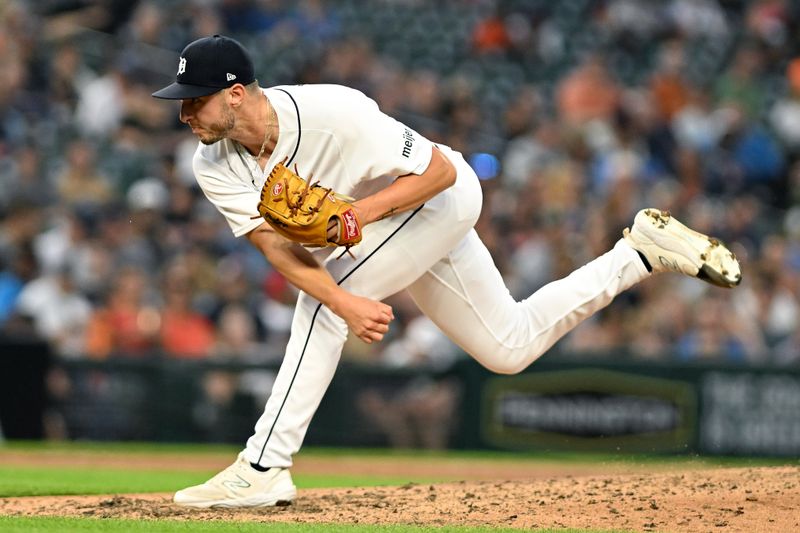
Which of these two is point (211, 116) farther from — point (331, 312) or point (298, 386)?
point (298, 386)

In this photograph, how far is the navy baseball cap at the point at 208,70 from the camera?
5156mm

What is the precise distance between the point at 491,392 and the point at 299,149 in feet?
A: 18.5

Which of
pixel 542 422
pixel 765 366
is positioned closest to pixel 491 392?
pixel 542 422

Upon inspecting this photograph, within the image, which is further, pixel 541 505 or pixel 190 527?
pixel 541 505

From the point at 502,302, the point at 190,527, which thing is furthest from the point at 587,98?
the point at 190,527

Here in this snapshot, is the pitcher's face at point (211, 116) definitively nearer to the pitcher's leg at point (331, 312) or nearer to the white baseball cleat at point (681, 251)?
the pitcher's leg at point (331, 312)

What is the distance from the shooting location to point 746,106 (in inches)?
549

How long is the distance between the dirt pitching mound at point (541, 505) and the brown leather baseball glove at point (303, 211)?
1.11m

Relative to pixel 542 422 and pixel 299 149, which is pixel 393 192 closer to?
pixel 299 149

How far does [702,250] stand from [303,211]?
1.98 meters

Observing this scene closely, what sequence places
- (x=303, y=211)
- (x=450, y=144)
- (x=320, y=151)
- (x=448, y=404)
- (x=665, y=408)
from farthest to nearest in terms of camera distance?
(x=450, y=144) < (x=448, y=404) < (x=665, y=408) < (x=320, y=151) < (x=303, y=211)

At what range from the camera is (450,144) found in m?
13.0

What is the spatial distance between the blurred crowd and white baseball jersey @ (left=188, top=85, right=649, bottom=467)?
16.8 ft

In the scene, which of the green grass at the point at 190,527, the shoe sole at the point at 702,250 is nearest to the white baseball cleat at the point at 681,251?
the shoe sole at the point at 702,250
